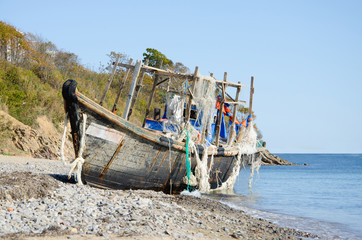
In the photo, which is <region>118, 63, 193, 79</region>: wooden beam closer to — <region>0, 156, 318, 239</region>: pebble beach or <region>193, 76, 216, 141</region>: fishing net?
<region>193, 76, 216, 141</region>: fishing net

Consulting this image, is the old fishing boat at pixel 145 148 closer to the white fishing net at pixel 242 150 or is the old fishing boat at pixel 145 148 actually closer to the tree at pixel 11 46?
the white fishing net at pixel 242 150

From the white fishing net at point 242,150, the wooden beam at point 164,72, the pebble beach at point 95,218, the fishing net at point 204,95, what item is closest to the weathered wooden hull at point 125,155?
the pebble beach at point 95,218

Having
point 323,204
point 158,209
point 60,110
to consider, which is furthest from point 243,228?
point 60,110

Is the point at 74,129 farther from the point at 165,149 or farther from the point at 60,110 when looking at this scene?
the point at 60,110

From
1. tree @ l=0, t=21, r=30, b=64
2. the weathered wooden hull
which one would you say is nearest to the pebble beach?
A: the weathered wooden hull

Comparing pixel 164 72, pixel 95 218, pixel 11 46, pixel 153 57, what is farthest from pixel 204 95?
pixel 153 57

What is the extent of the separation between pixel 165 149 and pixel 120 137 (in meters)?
1.71

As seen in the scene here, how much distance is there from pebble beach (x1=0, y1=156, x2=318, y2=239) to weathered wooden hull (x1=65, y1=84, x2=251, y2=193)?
3.57 feet

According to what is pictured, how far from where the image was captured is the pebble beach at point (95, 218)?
5266 millimetres

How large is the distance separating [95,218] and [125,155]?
375 centimetres

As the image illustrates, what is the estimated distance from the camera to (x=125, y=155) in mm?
9758

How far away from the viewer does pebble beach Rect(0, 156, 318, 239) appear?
5.27m

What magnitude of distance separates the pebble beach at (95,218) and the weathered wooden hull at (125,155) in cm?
109

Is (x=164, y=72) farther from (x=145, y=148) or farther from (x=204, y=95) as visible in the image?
(x=145, y=148)
